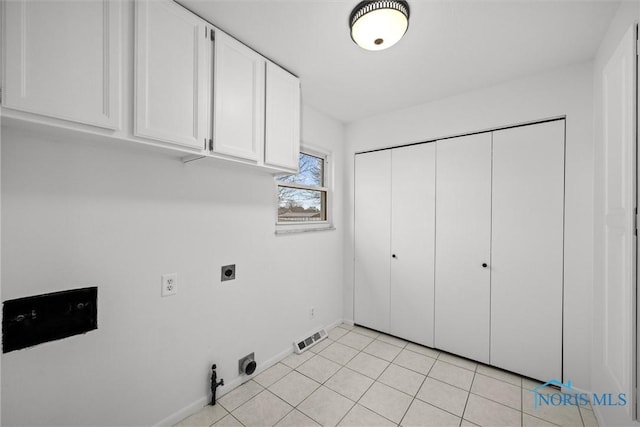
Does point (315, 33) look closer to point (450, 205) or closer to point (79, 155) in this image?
point (79, 155)

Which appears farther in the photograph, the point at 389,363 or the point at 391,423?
the point at 389,363

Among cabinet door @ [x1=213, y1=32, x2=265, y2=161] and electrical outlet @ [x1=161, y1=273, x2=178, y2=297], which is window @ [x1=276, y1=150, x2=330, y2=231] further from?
electrical outlet @ [x1=161, y1=273, x2=178, y2=297]

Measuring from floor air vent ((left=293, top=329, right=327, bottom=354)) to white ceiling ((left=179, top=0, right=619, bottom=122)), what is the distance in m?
2.59

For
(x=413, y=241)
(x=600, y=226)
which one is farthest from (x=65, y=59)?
(x=600, y=226)

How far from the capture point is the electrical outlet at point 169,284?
167cm

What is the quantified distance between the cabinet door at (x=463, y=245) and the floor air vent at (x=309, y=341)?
4.06 feet

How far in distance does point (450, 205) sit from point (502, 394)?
1.63 meters

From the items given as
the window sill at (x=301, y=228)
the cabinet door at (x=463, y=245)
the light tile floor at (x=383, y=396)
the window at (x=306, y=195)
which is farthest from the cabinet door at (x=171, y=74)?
the cabinet door at (x=463, y=245)

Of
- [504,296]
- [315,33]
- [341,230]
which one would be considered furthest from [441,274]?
[315,33]

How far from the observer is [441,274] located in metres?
2.64

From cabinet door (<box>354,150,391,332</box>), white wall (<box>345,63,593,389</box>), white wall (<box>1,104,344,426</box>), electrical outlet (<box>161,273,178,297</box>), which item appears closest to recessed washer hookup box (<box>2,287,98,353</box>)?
white wall (<box>1,104,344,426</box>)

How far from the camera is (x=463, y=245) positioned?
251 centimetres

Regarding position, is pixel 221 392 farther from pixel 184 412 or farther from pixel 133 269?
pixel 133 269

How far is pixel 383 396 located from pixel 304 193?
6.69 feet
